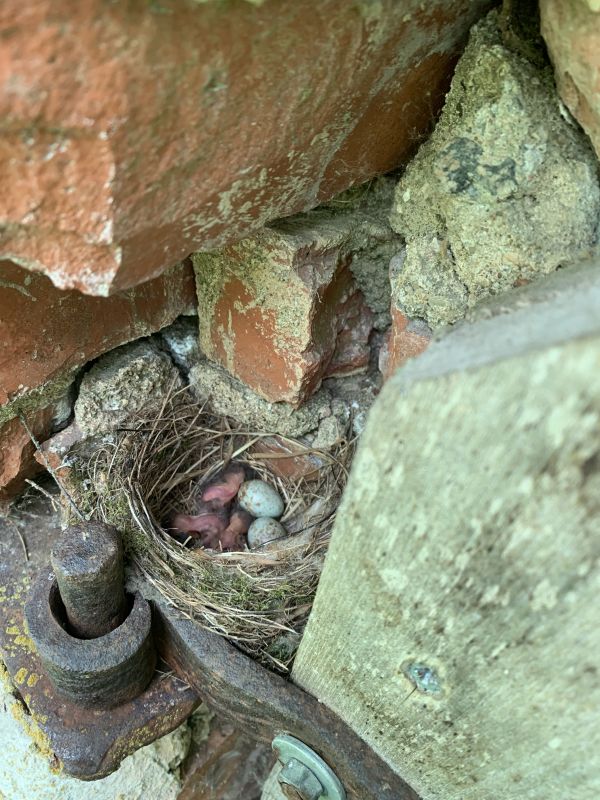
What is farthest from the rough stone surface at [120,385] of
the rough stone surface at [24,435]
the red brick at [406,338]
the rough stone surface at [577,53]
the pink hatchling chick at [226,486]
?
the rough stone surface at [577,53]

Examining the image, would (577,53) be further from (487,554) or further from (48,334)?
(48,334)

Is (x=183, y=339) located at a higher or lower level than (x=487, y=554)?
lower

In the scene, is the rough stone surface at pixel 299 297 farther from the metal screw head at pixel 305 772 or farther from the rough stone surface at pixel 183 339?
the metal screw head at pixel 305 772

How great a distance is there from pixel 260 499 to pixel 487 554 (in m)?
0.87

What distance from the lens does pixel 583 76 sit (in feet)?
2.27

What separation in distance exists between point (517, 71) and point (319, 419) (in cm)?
75

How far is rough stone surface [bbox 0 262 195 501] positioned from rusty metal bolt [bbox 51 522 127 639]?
25 centimetres

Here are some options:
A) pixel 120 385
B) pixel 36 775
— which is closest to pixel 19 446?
pixel 120 385

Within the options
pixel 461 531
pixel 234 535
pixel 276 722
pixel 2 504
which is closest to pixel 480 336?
pixel 461 531

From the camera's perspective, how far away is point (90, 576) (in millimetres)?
986

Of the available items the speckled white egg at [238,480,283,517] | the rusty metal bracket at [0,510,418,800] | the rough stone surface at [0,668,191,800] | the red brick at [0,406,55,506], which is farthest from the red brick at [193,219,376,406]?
the rough stone surface at [0,668,191,800]

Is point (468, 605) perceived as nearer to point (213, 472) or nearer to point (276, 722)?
point (276, 722)

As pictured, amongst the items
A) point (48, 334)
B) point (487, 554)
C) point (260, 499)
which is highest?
point (487, 554)

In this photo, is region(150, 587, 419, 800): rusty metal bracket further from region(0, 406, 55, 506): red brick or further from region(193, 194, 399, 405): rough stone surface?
region(193, 194, 399, 405): rough stone surface
